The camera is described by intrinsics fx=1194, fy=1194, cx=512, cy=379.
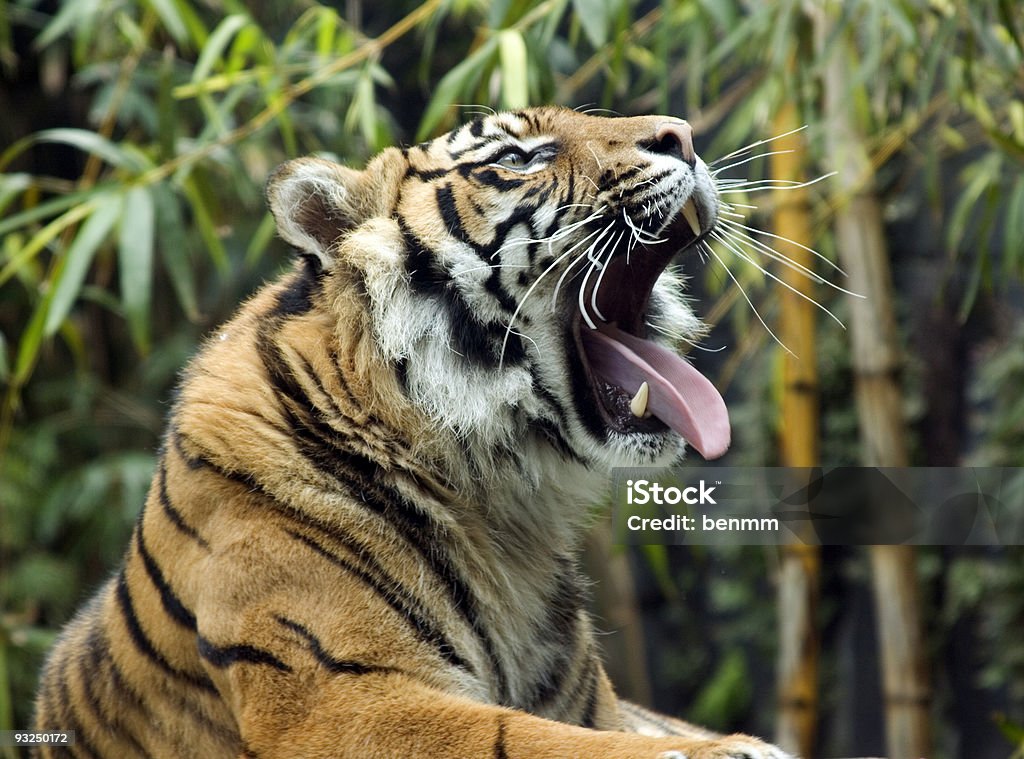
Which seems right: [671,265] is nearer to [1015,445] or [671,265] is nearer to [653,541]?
[653,541]

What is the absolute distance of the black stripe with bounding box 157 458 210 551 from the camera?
1.52 meters

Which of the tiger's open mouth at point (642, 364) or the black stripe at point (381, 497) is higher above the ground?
the tiger's open mouth at point (642, 364)

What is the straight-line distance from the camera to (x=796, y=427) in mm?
2832

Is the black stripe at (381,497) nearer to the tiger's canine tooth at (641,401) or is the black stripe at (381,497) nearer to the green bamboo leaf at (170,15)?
the tiger's canine tooth at (641,401)

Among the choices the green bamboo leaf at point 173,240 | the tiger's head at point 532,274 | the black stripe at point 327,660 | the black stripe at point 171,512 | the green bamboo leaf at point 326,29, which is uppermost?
the green bamboo leaf at point 326,29

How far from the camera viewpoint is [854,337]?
9.49 ft

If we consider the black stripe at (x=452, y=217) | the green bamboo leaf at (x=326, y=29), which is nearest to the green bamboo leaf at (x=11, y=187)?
the green bamboo leaf at (x=326, y=29)

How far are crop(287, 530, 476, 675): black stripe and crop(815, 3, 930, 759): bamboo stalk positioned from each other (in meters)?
1.61

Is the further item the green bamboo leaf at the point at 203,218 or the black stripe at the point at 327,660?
the green bamboo leaf at the point at 203,218

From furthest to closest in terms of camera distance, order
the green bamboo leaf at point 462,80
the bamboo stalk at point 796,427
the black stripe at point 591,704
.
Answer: the bamboo stalk at point 796,427 → the green bamboo leaf at point 462,80 → the black stripe at point 591,704

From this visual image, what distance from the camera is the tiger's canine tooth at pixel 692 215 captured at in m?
1.55

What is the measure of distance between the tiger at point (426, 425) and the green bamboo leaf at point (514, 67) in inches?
13.8

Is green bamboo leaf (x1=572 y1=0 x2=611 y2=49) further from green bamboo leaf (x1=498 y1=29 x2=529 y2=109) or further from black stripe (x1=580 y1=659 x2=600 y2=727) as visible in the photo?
black stripe (x1=580 y1=659 x2=600 y2=727)

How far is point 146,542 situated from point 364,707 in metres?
0.46
